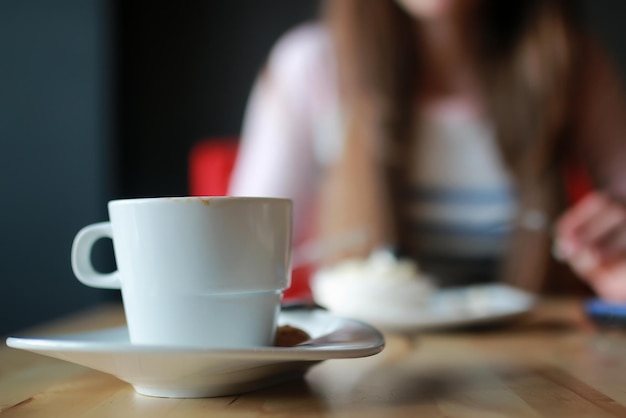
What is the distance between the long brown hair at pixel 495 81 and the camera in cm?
131

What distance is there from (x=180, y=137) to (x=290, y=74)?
54 centimetres

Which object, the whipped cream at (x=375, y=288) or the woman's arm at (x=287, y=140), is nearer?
the whipped cream at (x=375, y=288)

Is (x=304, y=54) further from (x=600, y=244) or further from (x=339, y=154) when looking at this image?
(x=600, y=244)

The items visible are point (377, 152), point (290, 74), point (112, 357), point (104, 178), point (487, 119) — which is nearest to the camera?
point (112, 357)

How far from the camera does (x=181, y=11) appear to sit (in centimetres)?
196

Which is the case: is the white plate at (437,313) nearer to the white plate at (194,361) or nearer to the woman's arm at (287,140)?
the white plate at (194,361)

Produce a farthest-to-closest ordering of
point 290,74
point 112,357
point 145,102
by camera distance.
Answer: point 145,102 < point 290,74 < point 112,357

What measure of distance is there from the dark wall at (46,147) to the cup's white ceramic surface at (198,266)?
4.39 feet

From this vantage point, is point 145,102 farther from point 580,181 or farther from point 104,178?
point 580,181

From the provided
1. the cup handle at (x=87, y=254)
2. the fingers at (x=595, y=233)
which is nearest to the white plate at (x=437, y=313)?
the fingers at (x=595, y=233)

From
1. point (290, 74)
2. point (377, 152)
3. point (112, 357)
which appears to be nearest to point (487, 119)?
point (377, 152)

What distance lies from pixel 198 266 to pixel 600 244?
804mm

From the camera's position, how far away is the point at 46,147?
159 centimetres

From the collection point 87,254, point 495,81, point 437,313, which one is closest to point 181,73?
point 495,81
